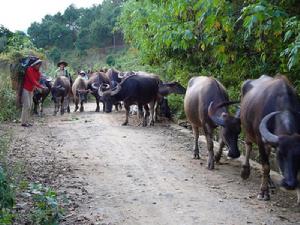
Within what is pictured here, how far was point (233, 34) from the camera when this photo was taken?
8.67m

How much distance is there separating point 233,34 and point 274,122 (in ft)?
8.72

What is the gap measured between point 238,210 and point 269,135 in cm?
117

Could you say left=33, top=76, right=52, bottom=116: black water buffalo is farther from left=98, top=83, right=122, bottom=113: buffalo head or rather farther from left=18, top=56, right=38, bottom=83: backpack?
left=98, top=83, right=122, bottom=113: buffalo head

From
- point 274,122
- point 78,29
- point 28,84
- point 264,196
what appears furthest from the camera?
point 78,29

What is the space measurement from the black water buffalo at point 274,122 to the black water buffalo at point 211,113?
1.19 ft

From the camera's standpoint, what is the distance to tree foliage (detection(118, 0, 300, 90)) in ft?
20.3

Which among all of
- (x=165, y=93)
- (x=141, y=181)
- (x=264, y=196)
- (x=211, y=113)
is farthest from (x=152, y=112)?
(x=264, y=196)

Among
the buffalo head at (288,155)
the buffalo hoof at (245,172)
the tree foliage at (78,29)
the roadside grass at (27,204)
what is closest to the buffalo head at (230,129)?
the buffalo hoof at (245,172)

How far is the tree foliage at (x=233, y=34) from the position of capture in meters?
6.18

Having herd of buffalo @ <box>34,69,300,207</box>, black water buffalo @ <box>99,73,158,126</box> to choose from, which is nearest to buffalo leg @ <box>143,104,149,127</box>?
black water buffalo @ <box>99,73,158,126</box>

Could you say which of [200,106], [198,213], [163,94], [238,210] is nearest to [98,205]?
[198,213]

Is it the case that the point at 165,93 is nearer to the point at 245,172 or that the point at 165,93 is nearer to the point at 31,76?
the point at 31,76

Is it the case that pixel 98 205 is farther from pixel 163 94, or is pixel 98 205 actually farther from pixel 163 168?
pixel 163 94

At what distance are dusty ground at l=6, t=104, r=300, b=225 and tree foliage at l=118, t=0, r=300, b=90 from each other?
6.85 feet
